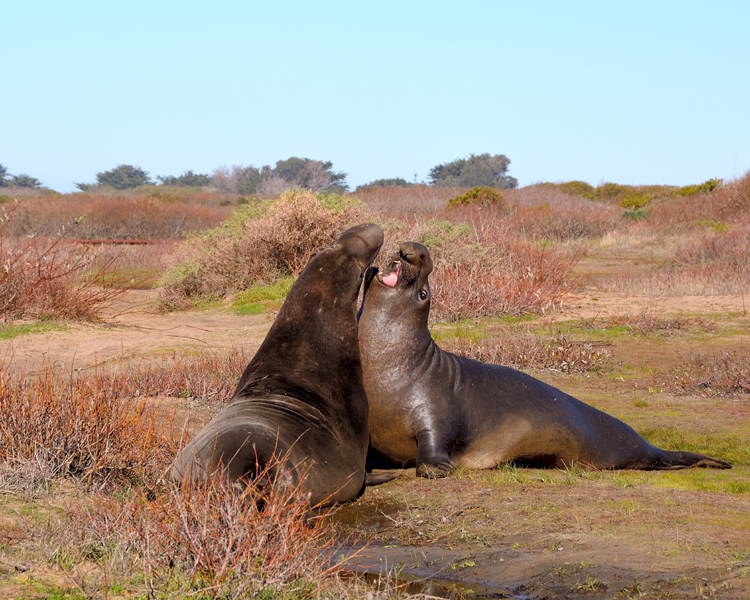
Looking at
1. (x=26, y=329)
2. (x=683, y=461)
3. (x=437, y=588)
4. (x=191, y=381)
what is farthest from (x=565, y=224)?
(x=437, y=588)

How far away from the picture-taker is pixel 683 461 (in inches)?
217

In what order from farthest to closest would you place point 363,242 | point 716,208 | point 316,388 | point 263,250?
point 716,208
point 263,250
point 363,242
point 316,388

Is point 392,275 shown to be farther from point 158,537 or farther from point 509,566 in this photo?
point 158,537

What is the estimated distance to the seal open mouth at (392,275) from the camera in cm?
561

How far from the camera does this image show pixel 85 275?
14.0 m

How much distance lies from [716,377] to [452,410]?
168 inches

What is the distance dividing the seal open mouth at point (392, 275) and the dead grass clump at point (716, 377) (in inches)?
163

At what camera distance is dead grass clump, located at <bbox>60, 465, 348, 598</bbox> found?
9.04 feet

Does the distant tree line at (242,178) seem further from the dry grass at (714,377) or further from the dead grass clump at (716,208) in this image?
the dry grass at (714,377)

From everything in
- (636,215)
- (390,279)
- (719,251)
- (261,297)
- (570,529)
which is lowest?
(570,529)

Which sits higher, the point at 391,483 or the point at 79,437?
the point at 79,437

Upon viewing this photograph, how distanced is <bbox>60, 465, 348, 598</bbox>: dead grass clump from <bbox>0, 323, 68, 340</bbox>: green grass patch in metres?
8.45

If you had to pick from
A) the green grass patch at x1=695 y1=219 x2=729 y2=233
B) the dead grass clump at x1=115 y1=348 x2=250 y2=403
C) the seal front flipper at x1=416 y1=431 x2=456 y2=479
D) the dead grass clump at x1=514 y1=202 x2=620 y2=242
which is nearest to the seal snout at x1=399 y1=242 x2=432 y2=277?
the seal front flipper at x1=416 y1=431 x2=456 y2=479

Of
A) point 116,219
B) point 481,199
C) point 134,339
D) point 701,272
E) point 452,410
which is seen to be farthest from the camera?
point 116,219
